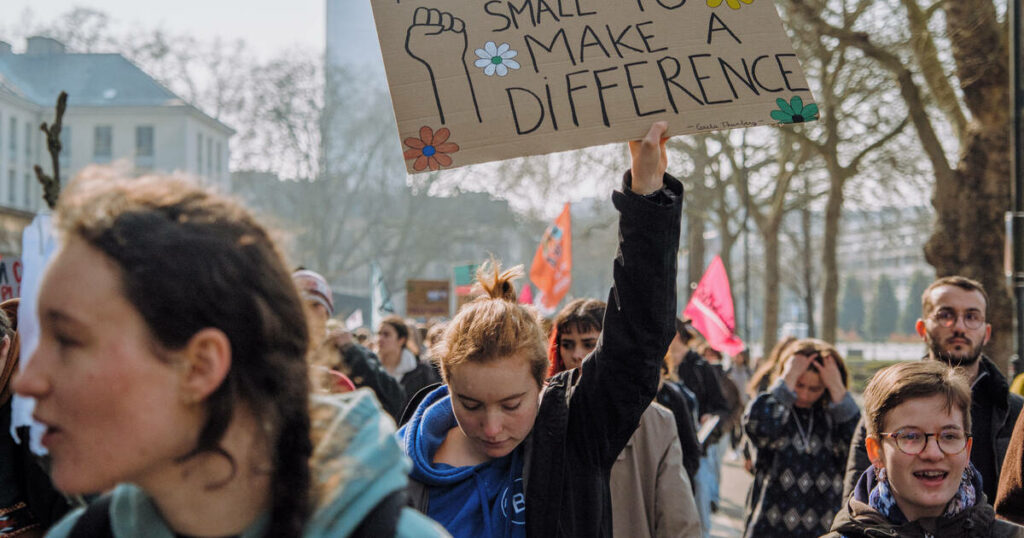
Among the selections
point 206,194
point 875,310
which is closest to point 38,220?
point 206,194

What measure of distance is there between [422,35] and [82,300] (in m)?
1.78

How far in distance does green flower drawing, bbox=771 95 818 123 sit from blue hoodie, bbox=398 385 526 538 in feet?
3.70

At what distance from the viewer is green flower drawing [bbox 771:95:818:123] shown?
3.01 meters

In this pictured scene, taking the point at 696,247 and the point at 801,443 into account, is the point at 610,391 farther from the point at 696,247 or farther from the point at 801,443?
the point at 696,247

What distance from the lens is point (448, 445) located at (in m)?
2.91

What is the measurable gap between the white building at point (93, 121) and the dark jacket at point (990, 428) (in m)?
42.6

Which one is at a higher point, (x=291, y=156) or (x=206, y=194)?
(x=291, y=156)

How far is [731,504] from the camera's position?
1245 centimetres

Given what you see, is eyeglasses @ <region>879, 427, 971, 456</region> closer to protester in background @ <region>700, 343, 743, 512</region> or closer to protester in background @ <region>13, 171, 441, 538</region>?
protester in background @ <region>13, 171, 441, 538</region>

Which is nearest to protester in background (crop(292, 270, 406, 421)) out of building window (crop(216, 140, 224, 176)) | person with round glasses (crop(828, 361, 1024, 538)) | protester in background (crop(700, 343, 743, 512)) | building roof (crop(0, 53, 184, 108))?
person with round glasses (crop(828, 361, 1024, 538))

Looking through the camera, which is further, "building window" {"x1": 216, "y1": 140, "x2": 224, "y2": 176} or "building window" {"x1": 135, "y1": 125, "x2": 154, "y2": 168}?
"building window" {"x1": 216, "y1": 140, "x2": 224, "y2": 176}

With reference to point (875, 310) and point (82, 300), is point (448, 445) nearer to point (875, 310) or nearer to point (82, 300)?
point (82, 300)

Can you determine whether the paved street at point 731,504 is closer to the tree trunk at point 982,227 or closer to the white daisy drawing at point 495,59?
the tree trunk at point 982,227

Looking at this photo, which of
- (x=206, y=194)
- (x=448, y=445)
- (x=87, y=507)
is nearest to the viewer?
(x=206, y=194)
